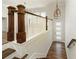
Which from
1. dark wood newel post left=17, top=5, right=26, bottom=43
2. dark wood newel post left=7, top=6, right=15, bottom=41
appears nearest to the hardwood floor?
dark wood newel post left=7, top=6, right=15, bottom=41

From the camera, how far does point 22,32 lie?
2.19m

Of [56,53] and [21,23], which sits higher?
[21,23]

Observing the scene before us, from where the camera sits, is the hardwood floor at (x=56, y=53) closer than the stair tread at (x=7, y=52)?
No

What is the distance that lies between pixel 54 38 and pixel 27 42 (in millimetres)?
7396

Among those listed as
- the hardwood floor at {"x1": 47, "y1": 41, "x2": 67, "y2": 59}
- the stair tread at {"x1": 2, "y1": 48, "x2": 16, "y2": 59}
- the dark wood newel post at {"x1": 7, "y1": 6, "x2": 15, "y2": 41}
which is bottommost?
the hardwood floor at {"x1": 47, "y1": 41, "x2": 67, "y2": 59}

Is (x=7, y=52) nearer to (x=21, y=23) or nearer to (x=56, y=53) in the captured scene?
(x=21, y=23)

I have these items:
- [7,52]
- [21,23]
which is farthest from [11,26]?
[7,52]

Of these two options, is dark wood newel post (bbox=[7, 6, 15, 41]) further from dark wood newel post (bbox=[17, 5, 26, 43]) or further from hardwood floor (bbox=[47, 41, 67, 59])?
hardwood floor (bbox=[47, 41, 67, 59])

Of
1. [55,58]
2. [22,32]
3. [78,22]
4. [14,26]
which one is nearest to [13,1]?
[55,58]

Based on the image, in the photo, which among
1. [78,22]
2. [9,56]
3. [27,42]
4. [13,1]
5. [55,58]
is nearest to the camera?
[78,22]

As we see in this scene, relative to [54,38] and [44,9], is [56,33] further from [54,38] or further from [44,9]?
[44,9]

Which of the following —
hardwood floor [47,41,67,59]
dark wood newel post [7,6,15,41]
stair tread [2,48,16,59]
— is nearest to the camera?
stair tread [2,48,16,59]

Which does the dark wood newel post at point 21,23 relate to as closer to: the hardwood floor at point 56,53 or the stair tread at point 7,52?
the stair tread at point 7,52

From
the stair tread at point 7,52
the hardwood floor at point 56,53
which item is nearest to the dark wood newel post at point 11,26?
the stair tread at point 7,52
